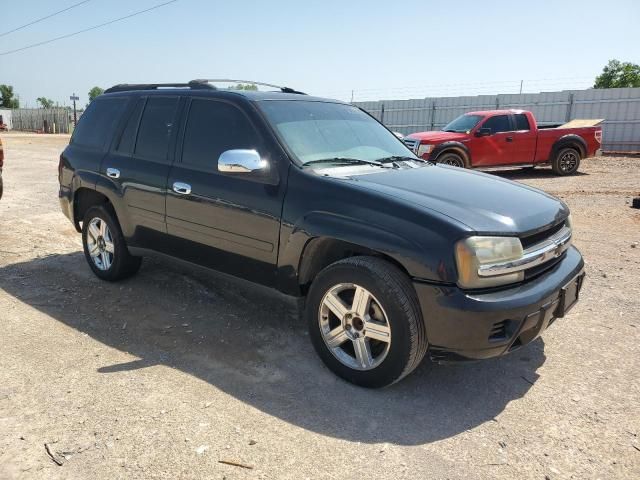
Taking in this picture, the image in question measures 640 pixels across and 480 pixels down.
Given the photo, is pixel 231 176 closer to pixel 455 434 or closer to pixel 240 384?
pixel 240 384

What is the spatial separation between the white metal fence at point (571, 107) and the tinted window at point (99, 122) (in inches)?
677

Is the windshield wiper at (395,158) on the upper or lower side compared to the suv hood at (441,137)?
upper

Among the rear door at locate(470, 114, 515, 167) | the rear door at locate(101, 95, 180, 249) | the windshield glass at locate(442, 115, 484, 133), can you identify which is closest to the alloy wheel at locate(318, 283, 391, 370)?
the rear door at locate(101, 95, 180, 249)

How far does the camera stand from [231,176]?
3809mm

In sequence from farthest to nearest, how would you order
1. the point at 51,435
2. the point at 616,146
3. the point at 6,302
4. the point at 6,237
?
the point at 616,146, the point at 6,237, the point at 6,302, the point at 51,435

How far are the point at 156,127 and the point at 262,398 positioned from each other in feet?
8.52

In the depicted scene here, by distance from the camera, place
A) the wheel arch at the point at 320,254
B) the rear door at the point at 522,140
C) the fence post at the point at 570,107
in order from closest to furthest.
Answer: the wheel arch at the point at 320,254 → the rear door at the point at 522,140 → the fence post at the point at 570,107

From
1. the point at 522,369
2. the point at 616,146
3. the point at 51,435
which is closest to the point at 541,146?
the point at 616,146

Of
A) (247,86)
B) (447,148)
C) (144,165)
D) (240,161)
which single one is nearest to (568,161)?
(447,148)

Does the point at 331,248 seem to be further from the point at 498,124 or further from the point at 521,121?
the point at 521,121

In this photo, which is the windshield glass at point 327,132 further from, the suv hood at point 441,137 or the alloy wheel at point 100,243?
the suv hood at point 441,137

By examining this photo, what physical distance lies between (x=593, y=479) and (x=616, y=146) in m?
20.9

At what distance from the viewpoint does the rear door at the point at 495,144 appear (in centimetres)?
1301

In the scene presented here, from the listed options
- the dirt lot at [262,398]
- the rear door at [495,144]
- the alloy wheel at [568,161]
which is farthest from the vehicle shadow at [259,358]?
the alloy wheel at [568,161]
